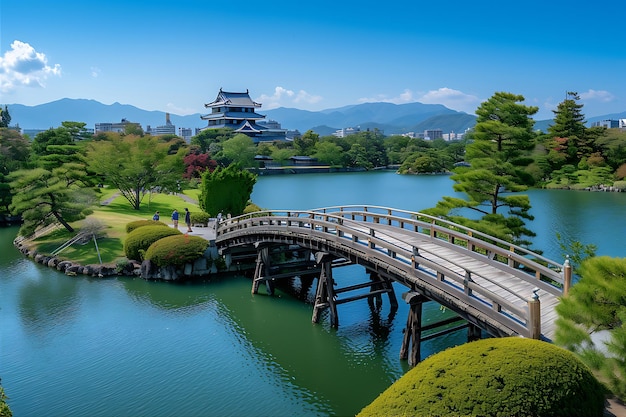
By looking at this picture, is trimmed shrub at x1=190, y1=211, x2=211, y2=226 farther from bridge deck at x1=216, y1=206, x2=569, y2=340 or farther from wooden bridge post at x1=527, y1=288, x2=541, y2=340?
wooden bridge post at x1=527, y1=288, x2=541, y2=340

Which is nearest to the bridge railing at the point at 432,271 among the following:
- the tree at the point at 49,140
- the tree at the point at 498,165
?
the tree at the point at 498,165

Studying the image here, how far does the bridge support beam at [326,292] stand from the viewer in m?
15.9

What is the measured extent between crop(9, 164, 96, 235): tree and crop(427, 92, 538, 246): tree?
19386 mm

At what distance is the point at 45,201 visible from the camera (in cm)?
2644

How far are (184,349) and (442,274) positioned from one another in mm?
8148

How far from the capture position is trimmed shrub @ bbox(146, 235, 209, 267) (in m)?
21.7

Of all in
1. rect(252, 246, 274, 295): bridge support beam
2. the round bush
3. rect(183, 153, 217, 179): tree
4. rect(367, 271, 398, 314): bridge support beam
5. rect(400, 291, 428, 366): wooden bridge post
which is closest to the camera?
rect(400, 291, 428, 366): wooden bridge post

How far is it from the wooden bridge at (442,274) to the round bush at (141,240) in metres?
4.96

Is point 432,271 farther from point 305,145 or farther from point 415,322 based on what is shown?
point 305,145

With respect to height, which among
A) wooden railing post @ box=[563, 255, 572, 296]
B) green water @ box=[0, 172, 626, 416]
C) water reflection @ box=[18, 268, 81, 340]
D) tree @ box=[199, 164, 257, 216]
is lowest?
green water @ box=[0, 172, 626, 416]

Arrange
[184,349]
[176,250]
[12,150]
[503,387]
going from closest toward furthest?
[503,387] → [184,349] → [176,250] → [12,150]

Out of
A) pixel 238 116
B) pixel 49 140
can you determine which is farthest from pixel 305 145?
pixel 49 140

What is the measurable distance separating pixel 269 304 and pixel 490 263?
8776 mm

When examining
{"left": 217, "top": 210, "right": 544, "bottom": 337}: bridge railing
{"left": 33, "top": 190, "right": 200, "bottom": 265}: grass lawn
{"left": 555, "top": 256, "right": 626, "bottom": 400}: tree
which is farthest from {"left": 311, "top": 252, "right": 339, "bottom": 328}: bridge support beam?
{"left": 33, "top": 190, "right": 200, "bottom": 265}: grass lawn
